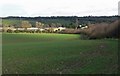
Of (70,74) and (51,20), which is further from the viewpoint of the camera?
(51,20)

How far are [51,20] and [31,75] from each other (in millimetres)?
116156

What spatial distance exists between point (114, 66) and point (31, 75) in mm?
4504

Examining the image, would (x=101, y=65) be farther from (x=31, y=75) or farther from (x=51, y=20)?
(x=51, y=20)

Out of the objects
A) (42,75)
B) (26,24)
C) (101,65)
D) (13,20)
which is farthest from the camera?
(13,20)

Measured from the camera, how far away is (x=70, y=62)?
21.1 m

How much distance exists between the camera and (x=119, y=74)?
15.0 metres

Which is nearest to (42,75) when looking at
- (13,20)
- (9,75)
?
(9,75)

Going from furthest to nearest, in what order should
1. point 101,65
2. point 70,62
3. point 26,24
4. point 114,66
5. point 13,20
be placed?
point 13,20, point 26,24, point 70,62, point 101,65, point 114,66

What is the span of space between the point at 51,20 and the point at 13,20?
49.8ft

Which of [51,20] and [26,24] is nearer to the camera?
[26,24]

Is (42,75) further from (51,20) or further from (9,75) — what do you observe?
(51,20)

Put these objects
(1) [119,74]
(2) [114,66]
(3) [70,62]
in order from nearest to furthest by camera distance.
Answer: (1) [119,74]
(2) [114,66]
(3) [70,62]

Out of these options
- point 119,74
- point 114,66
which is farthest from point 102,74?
point 114,66

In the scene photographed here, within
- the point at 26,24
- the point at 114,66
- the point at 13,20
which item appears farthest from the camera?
the point at 13,20
